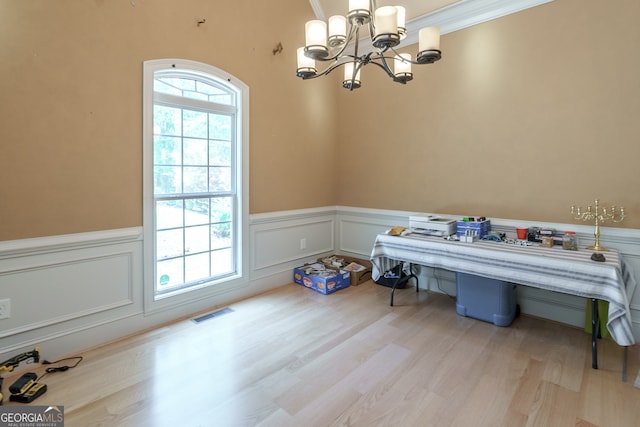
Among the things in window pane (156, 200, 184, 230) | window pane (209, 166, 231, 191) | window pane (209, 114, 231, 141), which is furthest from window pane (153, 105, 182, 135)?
window pane (156, 200, 184, 230)

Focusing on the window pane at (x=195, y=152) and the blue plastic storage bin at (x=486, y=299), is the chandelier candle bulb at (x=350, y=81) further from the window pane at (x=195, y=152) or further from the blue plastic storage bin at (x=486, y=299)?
the blue plastic storage bin at (x=486, y=299)

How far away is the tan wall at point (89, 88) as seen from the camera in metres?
2.09

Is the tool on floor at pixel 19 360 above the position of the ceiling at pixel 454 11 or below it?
below

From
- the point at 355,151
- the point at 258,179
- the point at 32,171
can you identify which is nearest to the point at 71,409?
the point at 32,171

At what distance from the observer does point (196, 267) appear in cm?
317

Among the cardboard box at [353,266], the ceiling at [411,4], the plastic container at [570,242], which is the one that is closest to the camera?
the plastic container at [570,242]

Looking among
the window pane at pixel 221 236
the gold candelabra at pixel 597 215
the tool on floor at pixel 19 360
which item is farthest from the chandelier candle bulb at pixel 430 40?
the tool on floor at pixel 19 360

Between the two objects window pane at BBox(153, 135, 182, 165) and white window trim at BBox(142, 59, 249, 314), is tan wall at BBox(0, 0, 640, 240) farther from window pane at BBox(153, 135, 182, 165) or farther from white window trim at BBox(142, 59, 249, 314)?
window pane at BBox(153, 135, 182, 165)

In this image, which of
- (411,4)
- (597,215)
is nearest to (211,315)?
(597,215)

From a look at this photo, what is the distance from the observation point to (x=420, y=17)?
3475mm

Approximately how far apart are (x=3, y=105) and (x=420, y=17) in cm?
363

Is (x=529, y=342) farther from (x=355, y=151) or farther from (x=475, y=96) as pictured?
(x=355, y=151)

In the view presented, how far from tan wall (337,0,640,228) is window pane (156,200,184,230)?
7.46ft

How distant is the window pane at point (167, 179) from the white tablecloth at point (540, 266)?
6.65 ft
